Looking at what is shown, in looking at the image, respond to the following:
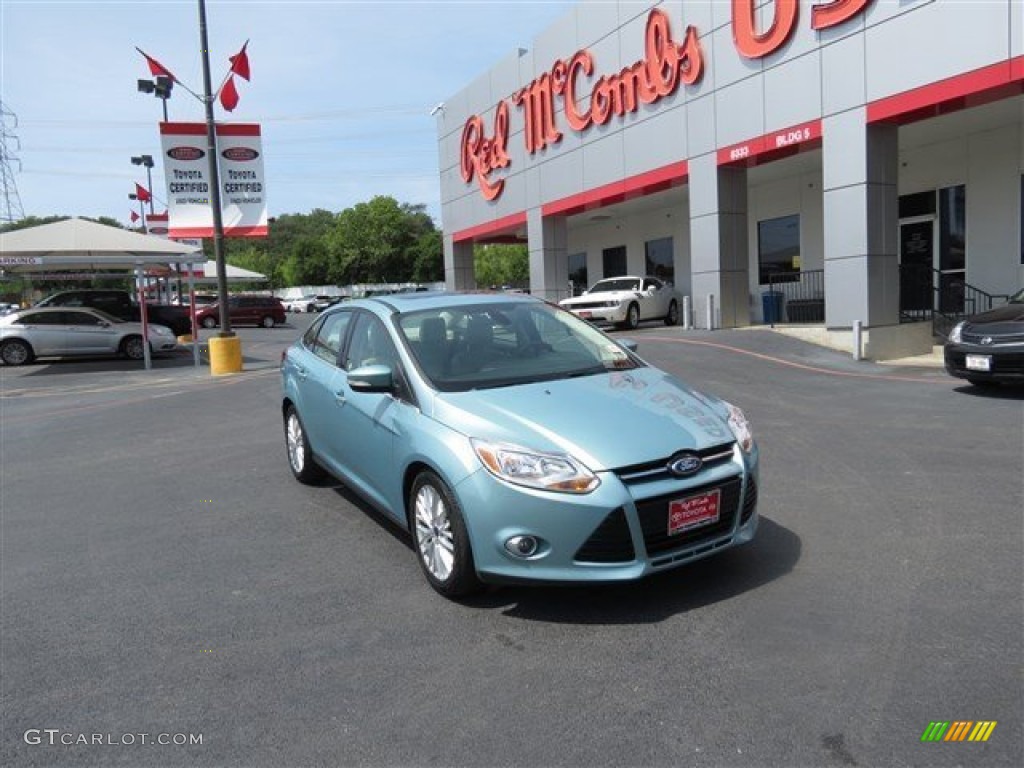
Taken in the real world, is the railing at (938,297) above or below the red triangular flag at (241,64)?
below

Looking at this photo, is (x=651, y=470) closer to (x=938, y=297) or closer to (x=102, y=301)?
(x=938, y=297)

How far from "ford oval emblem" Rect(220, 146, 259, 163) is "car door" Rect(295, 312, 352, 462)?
12.4 metres

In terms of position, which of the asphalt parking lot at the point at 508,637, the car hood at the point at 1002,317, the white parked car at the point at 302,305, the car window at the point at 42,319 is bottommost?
the asphalt parking lot at the point at 508,637

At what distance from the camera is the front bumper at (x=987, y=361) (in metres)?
9.08

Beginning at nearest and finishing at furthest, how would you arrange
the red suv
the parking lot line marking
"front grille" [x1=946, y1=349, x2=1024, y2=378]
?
"front grille" [x1=946, y1=349, x2=1024, y2=378]
the parking lot line marking
the red suv

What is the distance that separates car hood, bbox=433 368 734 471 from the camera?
377 cm

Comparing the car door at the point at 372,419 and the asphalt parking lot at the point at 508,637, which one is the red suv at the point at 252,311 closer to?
the asphalt parking lot at the point at 508,637

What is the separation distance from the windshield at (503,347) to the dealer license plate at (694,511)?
1.19 meters

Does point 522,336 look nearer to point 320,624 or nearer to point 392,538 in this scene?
point 392,538

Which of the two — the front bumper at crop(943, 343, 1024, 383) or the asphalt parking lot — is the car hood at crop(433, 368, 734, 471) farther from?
the front bumper at crop(943, 343, 1024, 383)

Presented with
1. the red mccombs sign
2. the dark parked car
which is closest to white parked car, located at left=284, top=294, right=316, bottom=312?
the red mccombs sign

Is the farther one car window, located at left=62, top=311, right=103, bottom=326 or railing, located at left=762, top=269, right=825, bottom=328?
railing, located at left=762, top=269, right=825, bottom=328

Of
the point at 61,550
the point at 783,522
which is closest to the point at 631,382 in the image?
the point at 783,522

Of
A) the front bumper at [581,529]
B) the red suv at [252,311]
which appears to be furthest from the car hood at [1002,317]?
the red suv at [252,311]
